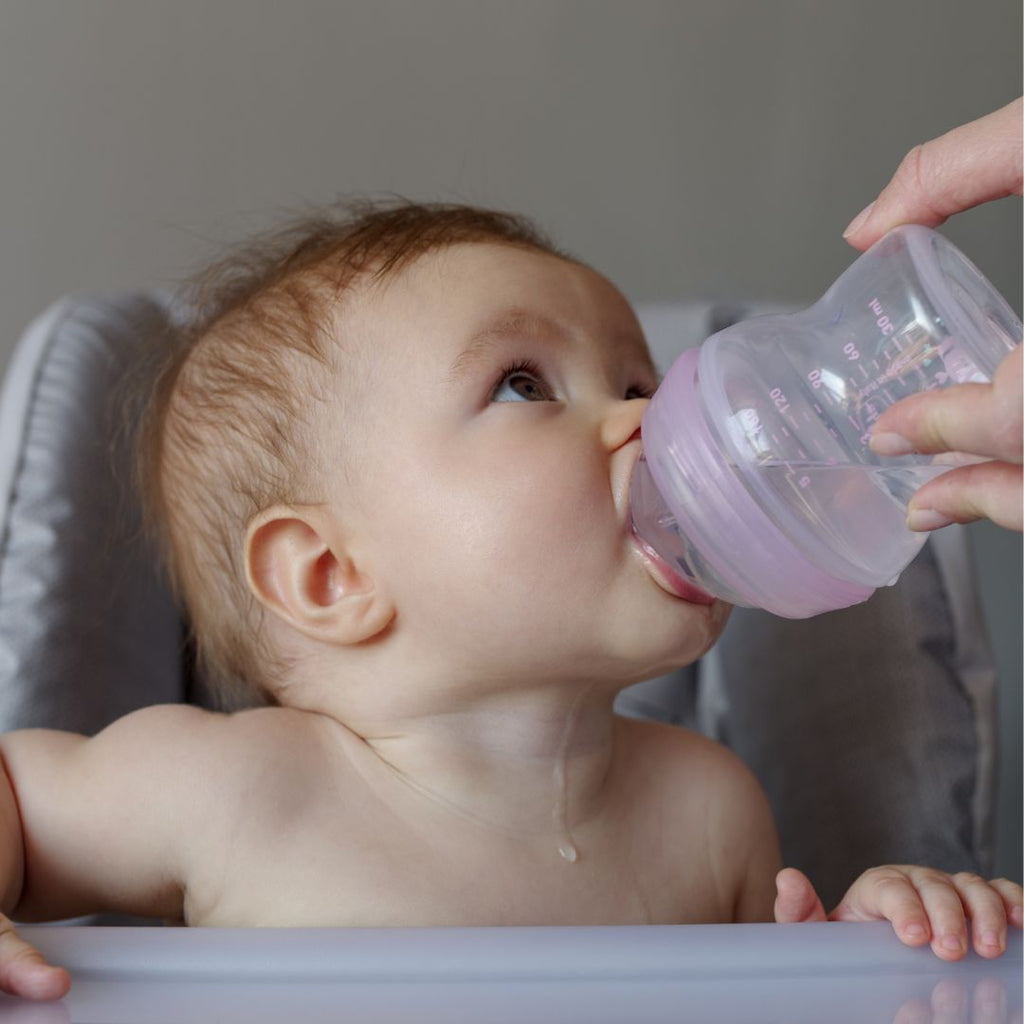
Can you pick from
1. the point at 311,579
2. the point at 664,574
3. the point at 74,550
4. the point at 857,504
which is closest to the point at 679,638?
the point at 664,574

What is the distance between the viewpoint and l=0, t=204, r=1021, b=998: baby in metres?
0.92

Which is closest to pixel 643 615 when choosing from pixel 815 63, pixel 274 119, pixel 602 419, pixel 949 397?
pixel 602 419

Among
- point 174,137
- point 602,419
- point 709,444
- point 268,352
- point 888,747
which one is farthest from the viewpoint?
point 174,137

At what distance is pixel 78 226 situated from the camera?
77.5 inches

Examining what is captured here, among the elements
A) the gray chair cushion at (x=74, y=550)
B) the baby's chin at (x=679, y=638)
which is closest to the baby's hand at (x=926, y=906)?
the baby's chin at (x=679, y=638)

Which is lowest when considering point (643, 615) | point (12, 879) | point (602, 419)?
point (12, 879)

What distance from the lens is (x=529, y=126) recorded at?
7.03 feet

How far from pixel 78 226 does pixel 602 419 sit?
1.26 m

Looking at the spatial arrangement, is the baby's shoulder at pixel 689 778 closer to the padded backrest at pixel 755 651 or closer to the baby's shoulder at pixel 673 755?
the baby's shoulder at pixel 673 755

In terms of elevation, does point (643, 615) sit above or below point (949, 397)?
below

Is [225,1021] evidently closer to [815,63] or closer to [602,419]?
[602,419]

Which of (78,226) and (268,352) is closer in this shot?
(268,352)

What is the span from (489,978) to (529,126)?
66.8 inches

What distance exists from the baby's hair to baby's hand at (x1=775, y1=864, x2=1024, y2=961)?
16.8 inches
